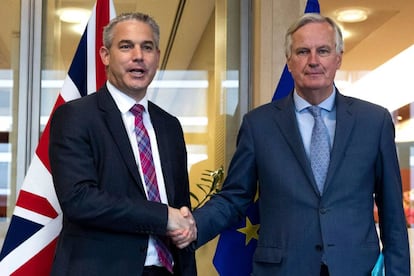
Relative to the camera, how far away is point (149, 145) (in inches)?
85.4

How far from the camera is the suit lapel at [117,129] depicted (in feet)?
6.68

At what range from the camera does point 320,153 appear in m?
2.15

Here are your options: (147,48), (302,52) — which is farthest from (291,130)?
(147,48)

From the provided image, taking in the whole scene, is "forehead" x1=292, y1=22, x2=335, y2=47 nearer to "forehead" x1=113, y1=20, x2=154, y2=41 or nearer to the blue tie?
the blue tie

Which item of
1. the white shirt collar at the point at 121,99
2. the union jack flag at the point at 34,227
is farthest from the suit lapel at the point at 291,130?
the union jack flag at the point at 34,227

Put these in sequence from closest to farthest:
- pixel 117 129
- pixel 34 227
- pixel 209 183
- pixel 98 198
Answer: pixel 98 198, pixel 117 129, pixel 34 227, pixel 209 183

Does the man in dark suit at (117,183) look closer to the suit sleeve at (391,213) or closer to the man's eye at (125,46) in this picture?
the man's eye at (125,46)

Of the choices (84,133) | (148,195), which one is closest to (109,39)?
(84,133)

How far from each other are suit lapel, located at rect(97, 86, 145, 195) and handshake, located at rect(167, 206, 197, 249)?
13 centimetres

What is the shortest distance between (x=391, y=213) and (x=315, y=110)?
1.39ft

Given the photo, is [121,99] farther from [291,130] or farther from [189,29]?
[189,29]

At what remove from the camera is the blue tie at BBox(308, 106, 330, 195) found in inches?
84.2

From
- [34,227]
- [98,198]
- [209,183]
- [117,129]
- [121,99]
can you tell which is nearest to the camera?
[98,198]

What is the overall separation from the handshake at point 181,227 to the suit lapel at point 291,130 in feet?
1.35
